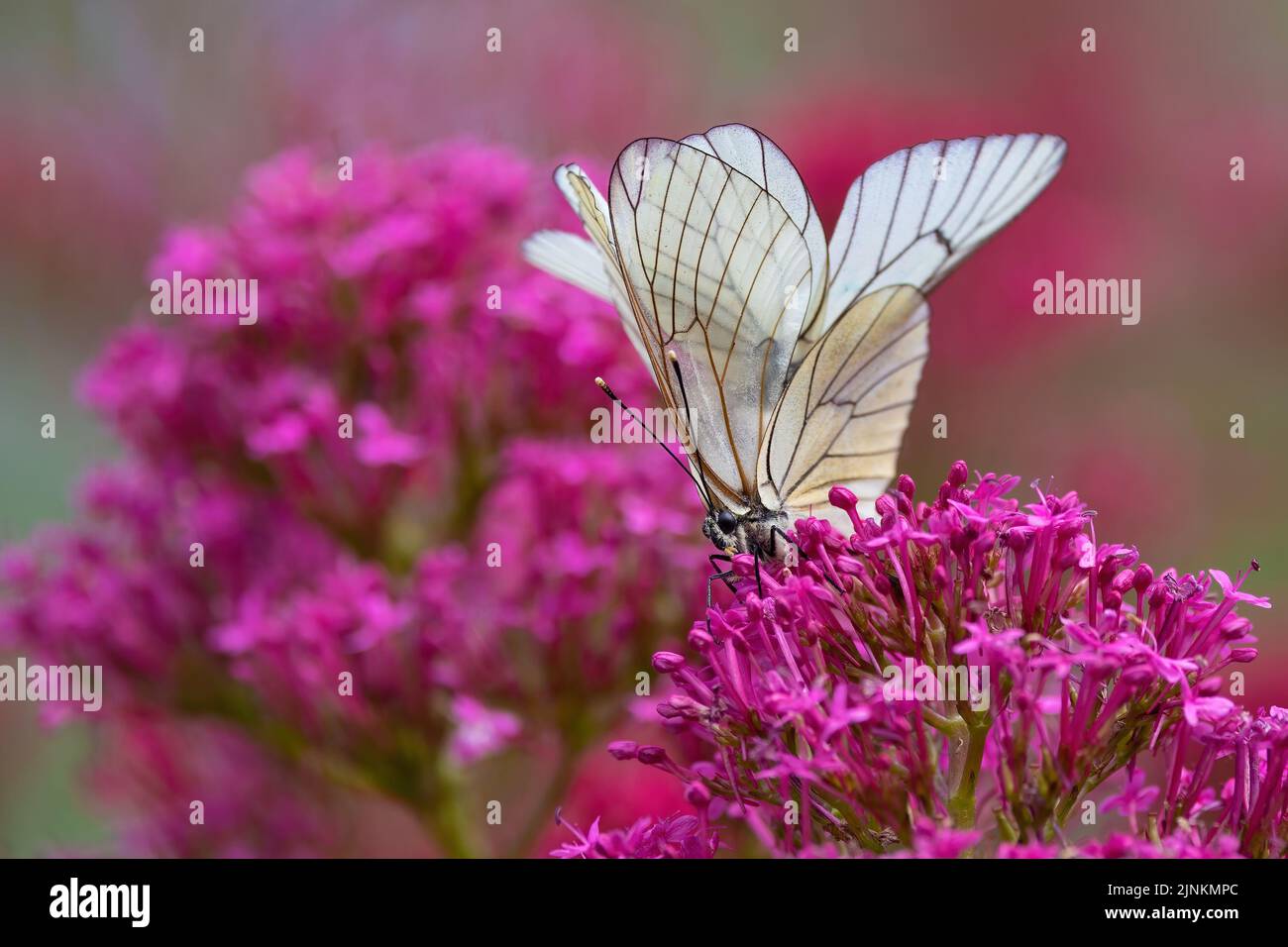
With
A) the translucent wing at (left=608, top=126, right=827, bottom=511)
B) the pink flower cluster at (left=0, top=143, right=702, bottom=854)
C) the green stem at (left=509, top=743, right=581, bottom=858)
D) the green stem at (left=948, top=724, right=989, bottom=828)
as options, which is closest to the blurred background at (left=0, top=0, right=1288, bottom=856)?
the pink flower cluster at (left=0, top=143, right=702, bottom=854)

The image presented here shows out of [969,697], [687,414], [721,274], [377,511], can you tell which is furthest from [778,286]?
[377,511]

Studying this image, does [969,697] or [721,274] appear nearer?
[969,697]

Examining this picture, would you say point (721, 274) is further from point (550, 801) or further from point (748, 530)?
point (550, 801)

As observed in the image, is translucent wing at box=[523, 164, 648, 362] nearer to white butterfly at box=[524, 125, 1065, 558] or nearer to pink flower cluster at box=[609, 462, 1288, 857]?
white butterfly at box=[524, 125, 1065, 558]

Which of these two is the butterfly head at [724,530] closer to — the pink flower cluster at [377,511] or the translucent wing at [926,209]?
the translucent wing at [926,209]

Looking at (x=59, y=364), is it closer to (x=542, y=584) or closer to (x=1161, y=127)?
(x=542, y=584)

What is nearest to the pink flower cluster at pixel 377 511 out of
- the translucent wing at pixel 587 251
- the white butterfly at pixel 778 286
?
the translucent wing at pixel 587 251
